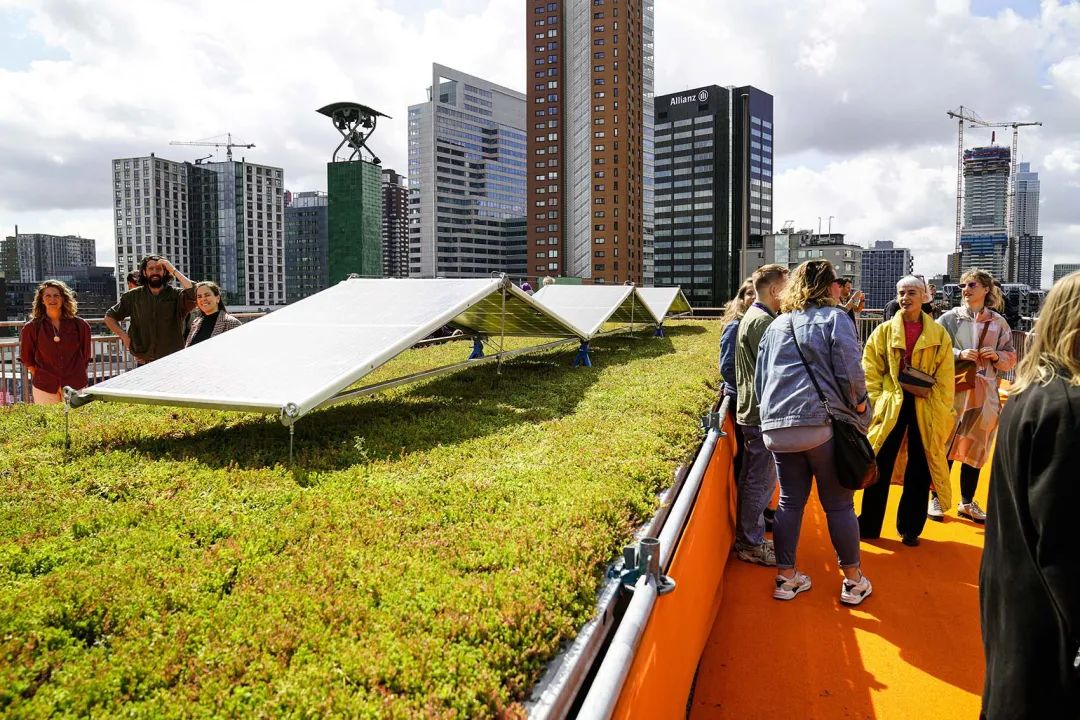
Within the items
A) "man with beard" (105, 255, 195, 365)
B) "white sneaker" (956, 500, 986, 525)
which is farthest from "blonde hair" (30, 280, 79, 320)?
"white sneaker" (956, 500, 986, 525)

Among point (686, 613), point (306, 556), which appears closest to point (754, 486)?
point (686, 613)

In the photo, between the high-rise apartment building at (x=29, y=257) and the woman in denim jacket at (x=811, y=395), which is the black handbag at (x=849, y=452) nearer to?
the woman in denim jacket at (x=811, y=395)

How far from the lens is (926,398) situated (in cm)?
508

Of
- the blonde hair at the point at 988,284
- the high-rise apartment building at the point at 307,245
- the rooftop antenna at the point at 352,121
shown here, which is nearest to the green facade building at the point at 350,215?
the rooftop antenna at the point at 352,121

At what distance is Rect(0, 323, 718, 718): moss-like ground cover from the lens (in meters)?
2.07

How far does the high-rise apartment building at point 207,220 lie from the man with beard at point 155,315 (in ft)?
491

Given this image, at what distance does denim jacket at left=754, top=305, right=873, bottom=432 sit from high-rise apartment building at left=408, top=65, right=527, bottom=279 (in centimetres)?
15056

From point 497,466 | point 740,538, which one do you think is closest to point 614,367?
point 740,538

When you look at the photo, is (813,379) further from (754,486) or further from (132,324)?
(132,324)

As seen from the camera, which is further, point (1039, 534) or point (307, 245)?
point (307, 245)

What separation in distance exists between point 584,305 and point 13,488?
10.3 metres

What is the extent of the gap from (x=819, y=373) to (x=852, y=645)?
159cm

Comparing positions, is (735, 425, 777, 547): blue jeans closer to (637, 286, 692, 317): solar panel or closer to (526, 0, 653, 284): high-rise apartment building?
(637, 286, 692, 317): solar panel

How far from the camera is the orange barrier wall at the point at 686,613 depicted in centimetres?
232
